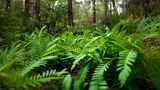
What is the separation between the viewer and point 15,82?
167 inches

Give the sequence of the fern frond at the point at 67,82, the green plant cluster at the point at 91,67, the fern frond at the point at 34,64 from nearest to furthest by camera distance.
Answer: the green plant cluster at the point at 91,67 < the fern frond at the point at 67,82 < the fern frond at the point at 34,64

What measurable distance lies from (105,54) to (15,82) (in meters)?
1.48

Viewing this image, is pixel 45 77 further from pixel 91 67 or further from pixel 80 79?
pixel 91 67

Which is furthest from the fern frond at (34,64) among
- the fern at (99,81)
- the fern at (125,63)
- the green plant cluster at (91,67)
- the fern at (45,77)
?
the fern at (125,63)

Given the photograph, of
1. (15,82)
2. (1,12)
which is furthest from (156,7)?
(15,82)

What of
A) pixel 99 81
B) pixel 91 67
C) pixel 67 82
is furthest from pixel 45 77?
pixel 99 81

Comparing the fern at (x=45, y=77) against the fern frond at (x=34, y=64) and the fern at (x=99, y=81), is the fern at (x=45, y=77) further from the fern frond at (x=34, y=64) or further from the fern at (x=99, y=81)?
the fern at (x=99, y=81)

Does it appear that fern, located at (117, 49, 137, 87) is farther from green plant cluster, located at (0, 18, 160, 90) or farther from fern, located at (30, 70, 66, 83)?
fern, located at (30, 70, 66, 83)

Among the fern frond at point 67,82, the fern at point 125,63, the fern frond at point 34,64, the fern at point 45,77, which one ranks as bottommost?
the fern frond at point 67,82

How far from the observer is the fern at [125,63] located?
417 cm

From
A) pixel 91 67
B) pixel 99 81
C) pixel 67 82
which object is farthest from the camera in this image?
pixel 91 67

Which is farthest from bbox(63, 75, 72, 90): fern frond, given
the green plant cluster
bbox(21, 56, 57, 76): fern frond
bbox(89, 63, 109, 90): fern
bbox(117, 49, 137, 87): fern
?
bbox(117, 49, 137, 87): fern

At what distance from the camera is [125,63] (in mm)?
4359

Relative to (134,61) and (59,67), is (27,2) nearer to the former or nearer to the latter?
(59,67)
